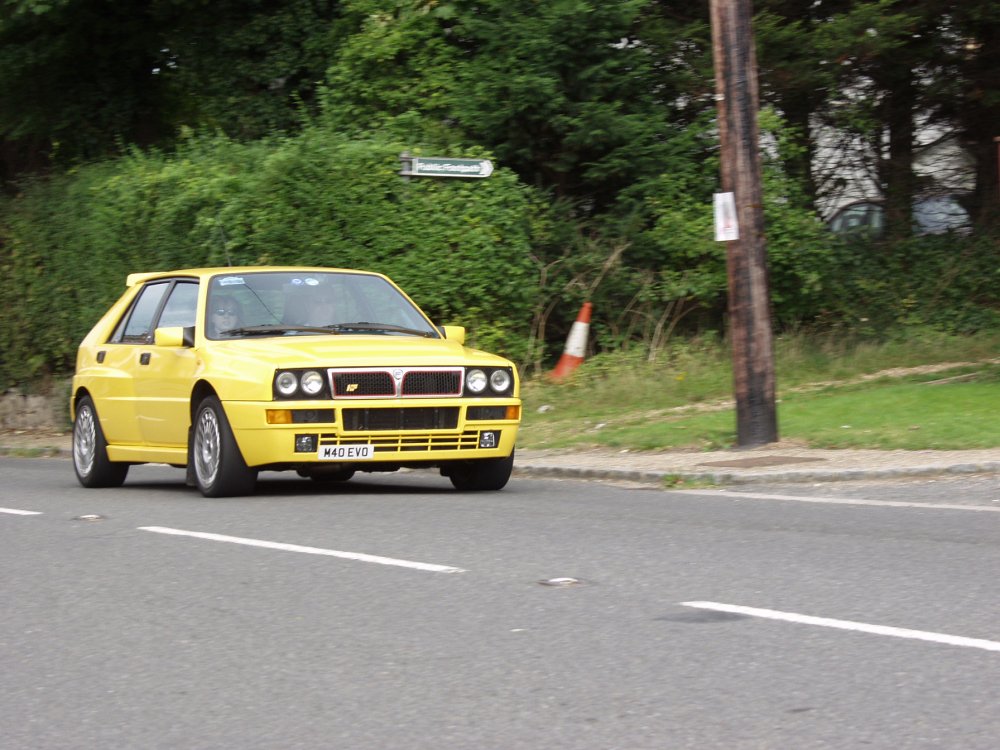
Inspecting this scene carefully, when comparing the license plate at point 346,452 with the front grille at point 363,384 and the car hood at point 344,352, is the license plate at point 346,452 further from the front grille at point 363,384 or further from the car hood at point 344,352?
the car hood at point 344,352

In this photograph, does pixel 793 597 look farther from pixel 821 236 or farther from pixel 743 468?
pixel 821 236

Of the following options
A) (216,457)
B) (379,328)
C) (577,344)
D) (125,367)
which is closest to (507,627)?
(216,457)

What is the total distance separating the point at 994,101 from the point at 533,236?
22.6 ft

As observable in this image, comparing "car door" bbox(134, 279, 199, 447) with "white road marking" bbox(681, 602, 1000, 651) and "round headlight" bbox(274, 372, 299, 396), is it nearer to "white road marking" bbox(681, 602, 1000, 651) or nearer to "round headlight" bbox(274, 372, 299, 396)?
"round headlight" bbox(274, 372, 299, 396)

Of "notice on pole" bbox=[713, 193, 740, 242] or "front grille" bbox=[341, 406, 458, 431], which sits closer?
"front grille" bbox=[341, 406, 458, 431]

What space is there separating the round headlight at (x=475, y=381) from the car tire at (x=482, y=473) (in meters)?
0.62

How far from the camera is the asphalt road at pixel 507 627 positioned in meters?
5.08

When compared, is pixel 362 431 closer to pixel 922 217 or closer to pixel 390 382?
pixel 390 382

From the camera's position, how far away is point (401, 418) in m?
11.6

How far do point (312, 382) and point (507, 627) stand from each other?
5.10 meters

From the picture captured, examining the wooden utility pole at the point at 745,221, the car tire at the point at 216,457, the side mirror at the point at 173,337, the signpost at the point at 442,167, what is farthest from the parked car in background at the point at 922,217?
the car tire at the point at 216,457

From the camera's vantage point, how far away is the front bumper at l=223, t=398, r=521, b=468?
11383mm

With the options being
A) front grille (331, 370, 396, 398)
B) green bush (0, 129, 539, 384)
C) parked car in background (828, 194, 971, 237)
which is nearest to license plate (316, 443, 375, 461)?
front grille (331, 370, 396, 398)

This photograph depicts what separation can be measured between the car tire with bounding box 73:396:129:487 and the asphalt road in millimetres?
2818
